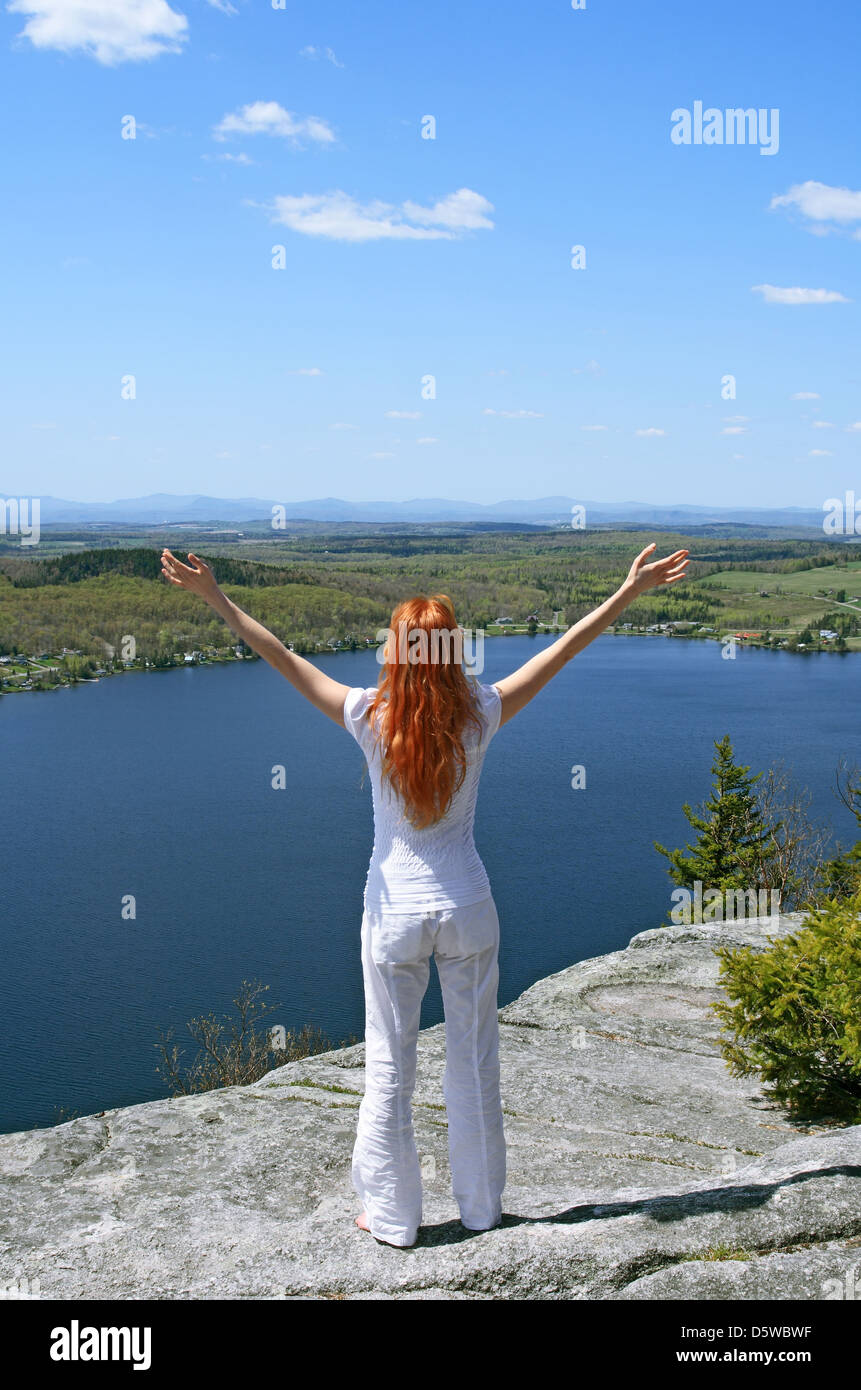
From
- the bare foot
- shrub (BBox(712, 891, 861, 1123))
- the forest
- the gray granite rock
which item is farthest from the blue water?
the bare foot

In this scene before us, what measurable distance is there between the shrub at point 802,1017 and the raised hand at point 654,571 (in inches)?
86.8

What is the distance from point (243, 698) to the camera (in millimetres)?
73625

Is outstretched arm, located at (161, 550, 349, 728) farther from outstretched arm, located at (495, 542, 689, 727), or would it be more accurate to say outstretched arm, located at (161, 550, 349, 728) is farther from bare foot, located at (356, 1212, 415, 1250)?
bare foot, located at (356, 1212, 415, 1250)

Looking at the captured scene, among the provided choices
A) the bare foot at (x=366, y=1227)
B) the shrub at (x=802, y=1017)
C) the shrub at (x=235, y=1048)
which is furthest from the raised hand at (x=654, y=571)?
the shrub at (x=235, y=1048)

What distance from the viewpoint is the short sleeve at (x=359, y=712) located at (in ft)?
9.45

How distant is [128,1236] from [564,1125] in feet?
6.73

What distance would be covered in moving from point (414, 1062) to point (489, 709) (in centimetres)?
98

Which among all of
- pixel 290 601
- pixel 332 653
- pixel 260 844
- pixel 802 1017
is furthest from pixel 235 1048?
pixel 290 601

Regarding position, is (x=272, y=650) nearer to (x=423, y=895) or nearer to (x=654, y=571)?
(x=423, y=895)

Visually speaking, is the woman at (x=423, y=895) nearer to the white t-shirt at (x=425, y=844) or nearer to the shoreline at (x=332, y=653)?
the white t-shirt at (x=425, y=844)

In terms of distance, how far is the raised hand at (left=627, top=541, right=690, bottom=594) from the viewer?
321 cm

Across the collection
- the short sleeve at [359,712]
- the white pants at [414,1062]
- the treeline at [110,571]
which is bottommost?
the white pants at [414,1062]

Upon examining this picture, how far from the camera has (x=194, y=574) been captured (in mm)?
3160

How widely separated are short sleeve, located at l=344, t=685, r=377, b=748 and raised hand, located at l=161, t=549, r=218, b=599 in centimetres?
52
